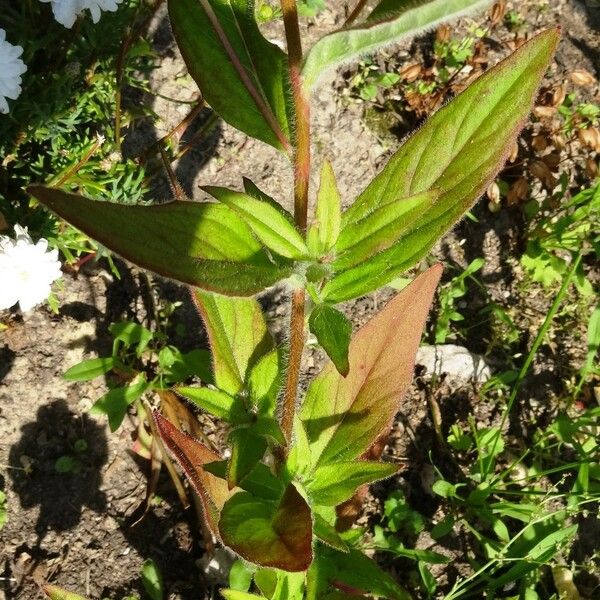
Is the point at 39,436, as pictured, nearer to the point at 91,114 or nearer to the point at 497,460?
the point at 91,114

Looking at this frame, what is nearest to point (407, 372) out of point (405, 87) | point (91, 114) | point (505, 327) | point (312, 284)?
point (312, 284)

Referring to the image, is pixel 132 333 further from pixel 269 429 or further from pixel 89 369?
pixel 269 429

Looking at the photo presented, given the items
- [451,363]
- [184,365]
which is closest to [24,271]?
[184,365]

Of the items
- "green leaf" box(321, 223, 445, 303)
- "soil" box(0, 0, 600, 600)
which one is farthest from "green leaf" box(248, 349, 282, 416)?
"soil" box(0, 0, 600, 600)

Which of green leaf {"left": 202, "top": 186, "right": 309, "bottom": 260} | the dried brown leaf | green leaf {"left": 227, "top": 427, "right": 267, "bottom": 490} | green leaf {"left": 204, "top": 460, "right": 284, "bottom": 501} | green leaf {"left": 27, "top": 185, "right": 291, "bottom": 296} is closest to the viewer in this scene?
green leaf {"left": 27, "top": 185, "right": 291, "bottom": 296}

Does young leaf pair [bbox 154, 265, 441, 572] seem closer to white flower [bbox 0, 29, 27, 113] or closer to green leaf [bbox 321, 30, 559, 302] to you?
green leaf [bbox 321, 30, 559, 302]
